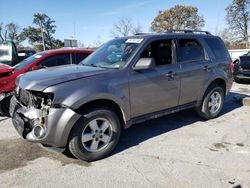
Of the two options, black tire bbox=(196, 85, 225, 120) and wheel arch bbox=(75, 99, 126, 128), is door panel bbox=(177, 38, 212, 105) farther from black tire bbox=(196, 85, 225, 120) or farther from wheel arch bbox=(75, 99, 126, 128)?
wheel arch bbox=(75, 99, 126, 128)

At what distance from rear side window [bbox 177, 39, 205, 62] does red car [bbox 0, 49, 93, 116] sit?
3.43 m

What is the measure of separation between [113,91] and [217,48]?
3.15 metres

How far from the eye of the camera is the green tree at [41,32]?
207 feet

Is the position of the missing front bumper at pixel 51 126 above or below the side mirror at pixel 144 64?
below

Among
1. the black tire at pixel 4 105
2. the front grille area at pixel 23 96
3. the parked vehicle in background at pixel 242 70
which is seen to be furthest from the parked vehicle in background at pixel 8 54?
the parked vehicle in background at pixel 242 70

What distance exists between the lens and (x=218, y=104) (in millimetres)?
5922

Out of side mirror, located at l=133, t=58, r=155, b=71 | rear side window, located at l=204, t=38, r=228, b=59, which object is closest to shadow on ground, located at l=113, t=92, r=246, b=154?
side mirror, located at l=133, t=58, r=155, b=71

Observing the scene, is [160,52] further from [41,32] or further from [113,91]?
[41,32]

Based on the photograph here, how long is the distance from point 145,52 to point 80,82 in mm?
1415

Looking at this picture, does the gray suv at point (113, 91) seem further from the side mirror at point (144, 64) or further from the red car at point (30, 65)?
the red car at point (30, 65)

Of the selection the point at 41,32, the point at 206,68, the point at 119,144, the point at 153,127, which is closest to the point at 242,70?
the point at 206,68

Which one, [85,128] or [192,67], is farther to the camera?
[192,67]

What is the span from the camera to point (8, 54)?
772cm

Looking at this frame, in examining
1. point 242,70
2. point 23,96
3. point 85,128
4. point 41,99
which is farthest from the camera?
point 242,70
